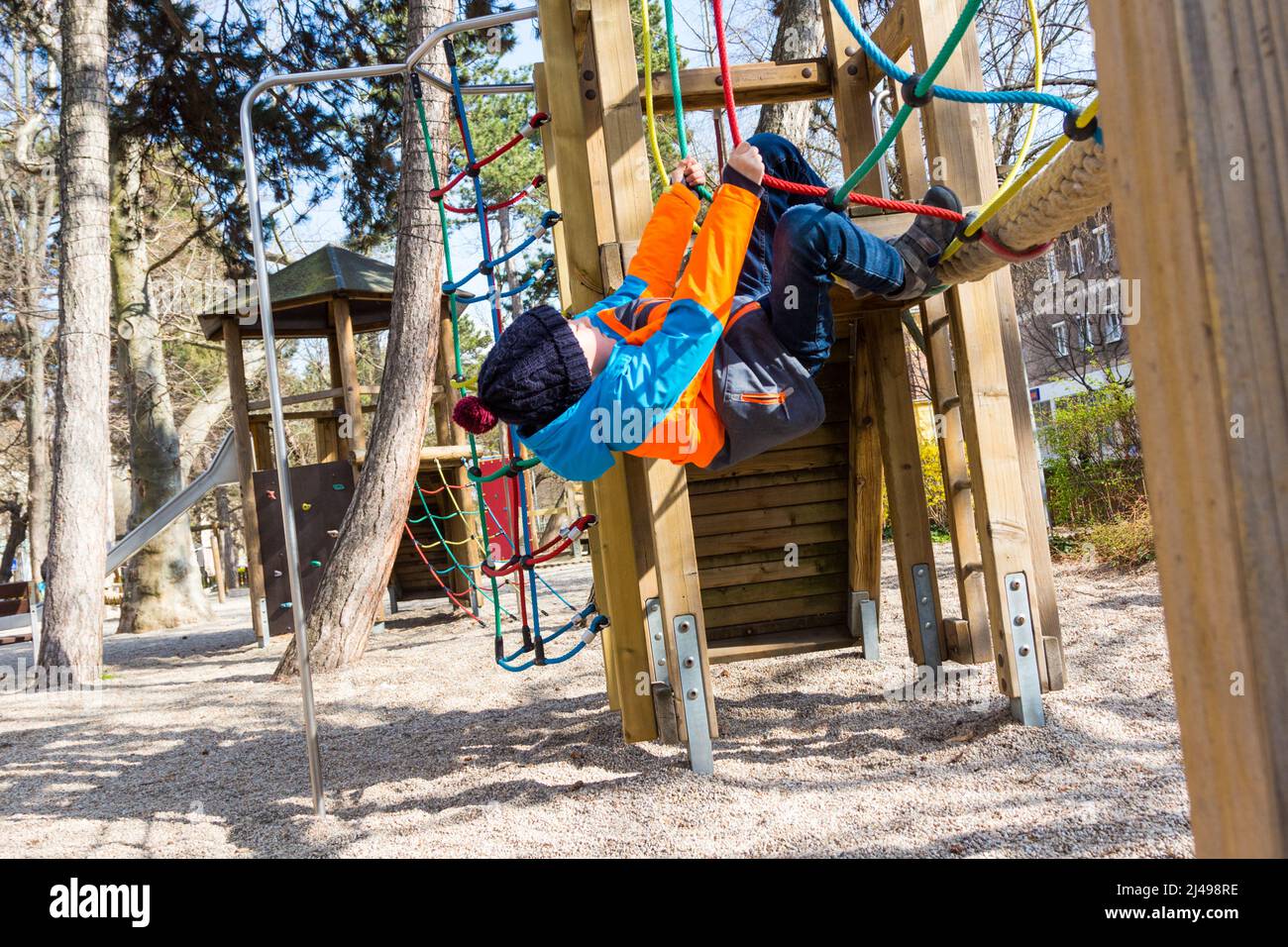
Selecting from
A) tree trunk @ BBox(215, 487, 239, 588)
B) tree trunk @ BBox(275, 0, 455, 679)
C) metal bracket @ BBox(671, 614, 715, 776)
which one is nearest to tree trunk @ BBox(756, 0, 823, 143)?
tree trunk @ BBox(275, 0, 455, 679)

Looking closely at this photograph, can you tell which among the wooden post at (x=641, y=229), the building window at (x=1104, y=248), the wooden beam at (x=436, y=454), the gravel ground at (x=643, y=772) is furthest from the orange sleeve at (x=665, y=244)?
the building window at (x=1104, y=248)

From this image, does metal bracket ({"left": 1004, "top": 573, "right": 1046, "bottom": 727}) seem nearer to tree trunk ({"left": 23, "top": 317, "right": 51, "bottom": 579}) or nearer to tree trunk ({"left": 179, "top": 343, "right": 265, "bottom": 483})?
tree trunk ({"left": 23, "top": 317, "right": 51, "bottom": 579})

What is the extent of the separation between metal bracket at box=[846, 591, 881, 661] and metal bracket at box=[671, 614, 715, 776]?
140cm

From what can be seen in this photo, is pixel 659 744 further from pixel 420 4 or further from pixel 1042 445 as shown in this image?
pixel 1042 445

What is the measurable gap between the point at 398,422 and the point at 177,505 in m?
4.61

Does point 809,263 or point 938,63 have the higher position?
point 938,63

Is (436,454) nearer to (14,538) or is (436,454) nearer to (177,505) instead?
(177,505)

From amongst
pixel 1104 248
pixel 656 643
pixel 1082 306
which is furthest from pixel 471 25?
pixel 1104 248

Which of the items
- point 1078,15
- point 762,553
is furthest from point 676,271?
point 1078,15

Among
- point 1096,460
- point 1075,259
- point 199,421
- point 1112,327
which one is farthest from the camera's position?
point 199,421

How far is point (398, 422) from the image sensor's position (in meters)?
6.66
